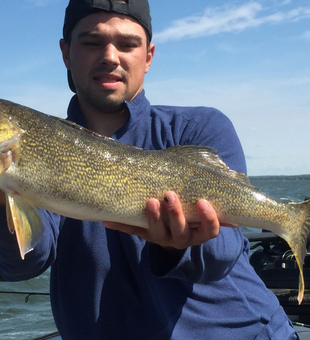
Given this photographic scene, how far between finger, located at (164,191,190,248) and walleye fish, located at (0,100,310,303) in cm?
9

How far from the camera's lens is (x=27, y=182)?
3012mm

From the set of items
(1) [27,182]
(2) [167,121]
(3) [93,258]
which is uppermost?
(2) [167,121]

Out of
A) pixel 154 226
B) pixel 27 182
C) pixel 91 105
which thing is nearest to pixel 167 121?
pixel 91 105

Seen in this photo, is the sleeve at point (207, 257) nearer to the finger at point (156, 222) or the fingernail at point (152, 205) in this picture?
the finger at point (156, 222)

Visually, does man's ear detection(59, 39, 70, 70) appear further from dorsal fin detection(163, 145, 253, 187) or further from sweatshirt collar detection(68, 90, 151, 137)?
dorsal fin detection(163, 145, 253, 187)

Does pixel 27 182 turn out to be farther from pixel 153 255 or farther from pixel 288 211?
pixel 288 211

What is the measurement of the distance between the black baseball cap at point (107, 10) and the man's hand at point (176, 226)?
5.01 ft

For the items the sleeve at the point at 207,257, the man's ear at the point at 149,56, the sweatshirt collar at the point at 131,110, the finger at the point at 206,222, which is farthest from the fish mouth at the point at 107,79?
the finger at the point at 206,222

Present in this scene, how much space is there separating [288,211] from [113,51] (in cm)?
173

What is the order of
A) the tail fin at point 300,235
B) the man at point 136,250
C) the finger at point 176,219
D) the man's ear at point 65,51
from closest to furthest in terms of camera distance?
the finger at point 176,219 < the man at point 136,250 < the tail fin at point 300,235 < the man's ear at point 65,51

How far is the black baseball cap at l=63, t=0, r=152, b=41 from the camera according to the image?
12.1ft

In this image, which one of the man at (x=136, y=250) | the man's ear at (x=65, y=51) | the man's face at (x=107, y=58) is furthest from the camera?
the man's ear at (x=65, y=51)

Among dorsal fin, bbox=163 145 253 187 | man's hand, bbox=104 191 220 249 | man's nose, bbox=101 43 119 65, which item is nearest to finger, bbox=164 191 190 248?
man's hand, bbox=104 191 220 249

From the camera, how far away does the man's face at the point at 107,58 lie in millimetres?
3688
